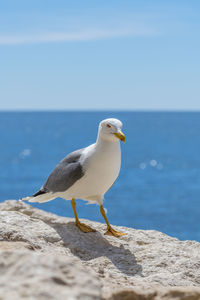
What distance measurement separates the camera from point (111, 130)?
6754 millimetres

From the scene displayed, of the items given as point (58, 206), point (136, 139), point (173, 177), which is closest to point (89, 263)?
point (58, 206)

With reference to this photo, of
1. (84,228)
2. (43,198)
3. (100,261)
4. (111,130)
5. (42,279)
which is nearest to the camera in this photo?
(42,279)

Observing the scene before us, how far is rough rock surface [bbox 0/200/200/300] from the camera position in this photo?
300cm

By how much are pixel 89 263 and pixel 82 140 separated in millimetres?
114589

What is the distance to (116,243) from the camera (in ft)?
21.9

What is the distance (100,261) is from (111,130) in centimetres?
183

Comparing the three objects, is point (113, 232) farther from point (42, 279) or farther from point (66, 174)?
point (42, 279)

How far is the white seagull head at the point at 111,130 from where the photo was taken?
671 cm

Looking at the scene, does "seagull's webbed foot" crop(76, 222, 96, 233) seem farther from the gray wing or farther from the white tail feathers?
the white tail feathers

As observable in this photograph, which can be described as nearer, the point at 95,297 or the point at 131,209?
the point at 95,297

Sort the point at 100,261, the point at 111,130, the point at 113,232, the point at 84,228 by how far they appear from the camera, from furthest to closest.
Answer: the point at 113,232 → the point at 84,228 → the point at 111,130 → the point at 100,261

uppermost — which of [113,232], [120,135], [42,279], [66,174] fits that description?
[120,135]

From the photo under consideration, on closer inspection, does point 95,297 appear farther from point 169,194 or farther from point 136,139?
point 136,139

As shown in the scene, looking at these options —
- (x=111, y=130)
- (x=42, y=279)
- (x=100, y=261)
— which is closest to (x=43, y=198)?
(x=111, y=130)
